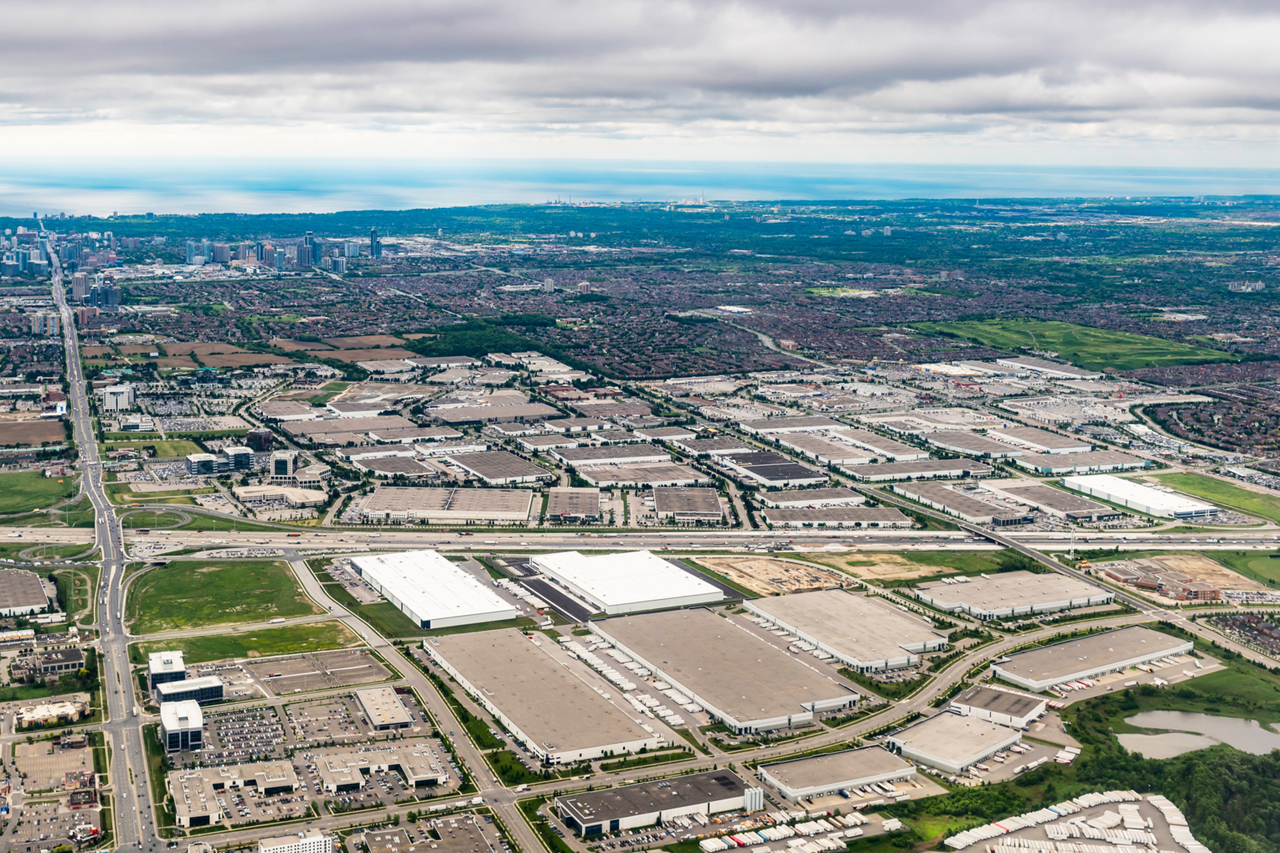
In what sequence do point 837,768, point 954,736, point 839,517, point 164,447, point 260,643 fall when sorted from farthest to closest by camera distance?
1. point 164,447
2. point 839,517
3. point 260,643
4. point 954,736
5. point 837,768

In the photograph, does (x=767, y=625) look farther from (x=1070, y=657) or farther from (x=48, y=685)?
(x=48, y=685)

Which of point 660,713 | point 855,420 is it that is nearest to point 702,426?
point 855,420

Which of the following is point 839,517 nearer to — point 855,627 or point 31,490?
point 855,627

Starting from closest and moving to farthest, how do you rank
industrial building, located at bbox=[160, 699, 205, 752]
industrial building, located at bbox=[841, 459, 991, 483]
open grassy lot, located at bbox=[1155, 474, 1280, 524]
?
industrial building, located at bbox=[160, 699, 205, 752]
open grassy lot, located at bbox=[1155, 474, 1280, 524]
industrial building, located at bbox=[841, 459, 991, 483]

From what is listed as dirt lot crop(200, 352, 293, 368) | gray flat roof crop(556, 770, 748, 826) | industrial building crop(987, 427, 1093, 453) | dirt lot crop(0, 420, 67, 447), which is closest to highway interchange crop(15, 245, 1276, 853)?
gray flat roof crop(556, 770, 748, 826)

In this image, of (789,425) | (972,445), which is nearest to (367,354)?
(789,425)

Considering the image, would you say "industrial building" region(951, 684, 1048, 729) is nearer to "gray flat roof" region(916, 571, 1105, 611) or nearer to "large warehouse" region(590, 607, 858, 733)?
"large warehouse" region(590, 607, 858, 733)
